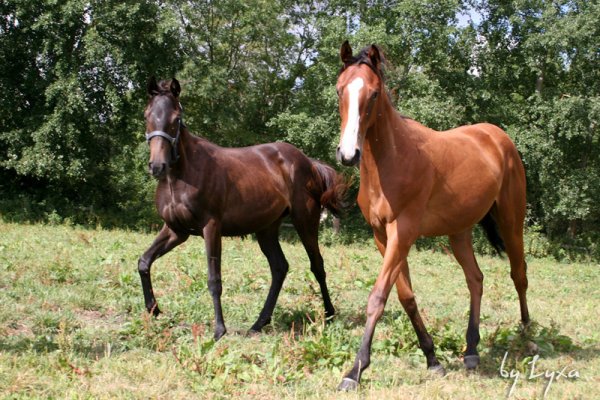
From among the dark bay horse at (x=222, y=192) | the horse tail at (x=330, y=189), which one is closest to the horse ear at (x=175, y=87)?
the dark bay horse at (x=222, y=192)

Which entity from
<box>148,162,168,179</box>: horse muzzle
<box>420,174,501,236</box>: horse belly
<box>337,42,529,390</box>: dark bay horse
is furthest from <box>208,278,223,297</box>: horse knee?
<box>420,174,501,236</box>: horse belly

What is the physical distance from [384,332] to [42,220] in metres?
16.0

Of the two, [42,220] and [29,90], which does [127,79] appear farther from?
[42,220]

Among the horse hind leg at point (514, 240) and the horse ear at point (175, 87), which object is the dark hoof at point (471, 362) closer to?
the horse hind leg at point (514, 240)

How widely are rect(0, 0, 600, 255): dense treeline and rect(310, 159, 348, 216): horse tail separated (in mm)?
14637

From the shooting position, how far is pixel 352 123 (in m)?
3.98

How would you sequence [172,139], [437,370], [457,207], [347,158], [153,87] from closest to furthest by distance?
1. [347,158]
2. [437,370]
3. [457,207]
4. [172,139]
5. [153,87]

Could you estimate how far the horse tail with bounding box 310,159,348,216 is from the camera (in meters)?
7.18

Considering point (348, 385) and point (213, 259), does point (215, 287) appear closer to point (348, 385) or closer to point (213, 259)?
point (213, 259)

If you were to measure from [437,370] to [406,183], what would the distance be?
1.56 m

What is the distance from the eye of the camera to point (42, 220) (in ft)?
61.8

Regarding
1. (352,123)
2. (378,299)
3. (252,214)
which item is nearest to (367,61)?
(352,123)

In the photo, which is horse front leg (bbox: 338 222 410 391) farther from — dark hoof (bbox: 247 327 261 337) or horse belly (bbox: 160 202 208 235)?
horse belly (bbox: 160 202 208 235)

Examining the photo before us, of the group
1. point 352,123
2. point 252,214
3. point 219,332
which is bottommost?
point 219,332
